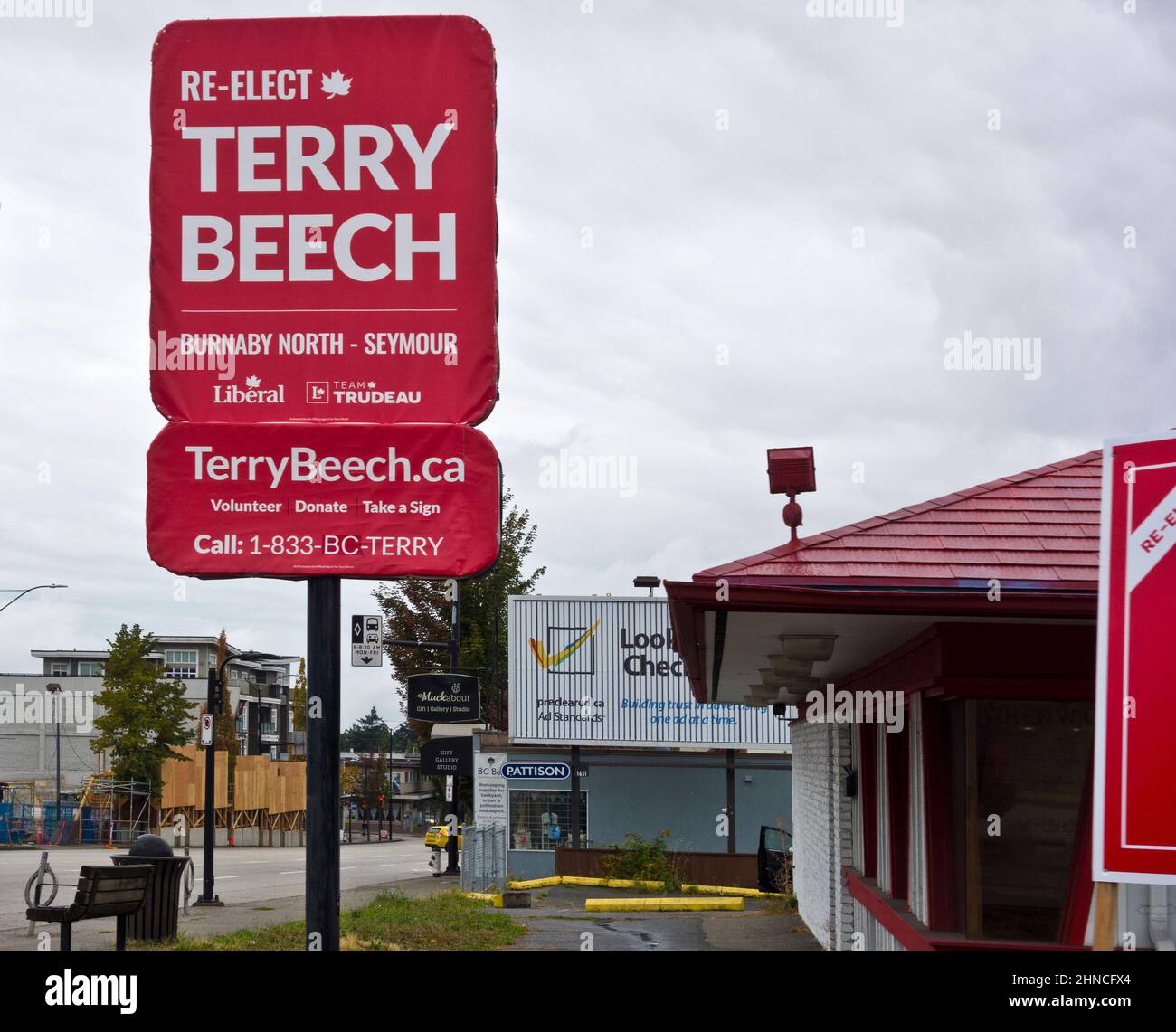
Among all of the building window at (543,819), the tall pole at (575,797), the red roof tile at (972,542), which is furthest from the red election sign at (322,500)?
the building window at (543,819)

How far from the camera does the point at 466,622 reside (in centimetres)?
4938

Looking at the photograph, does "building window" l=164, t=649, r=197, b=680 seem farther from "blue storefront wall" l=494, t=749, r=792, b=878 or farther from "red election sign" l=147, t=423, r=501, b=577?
"red election sign" l=147, t=423, r=501, b=577

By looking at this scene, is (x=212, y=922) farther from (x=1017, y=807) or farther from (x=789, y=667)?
(x=1017, y=807)

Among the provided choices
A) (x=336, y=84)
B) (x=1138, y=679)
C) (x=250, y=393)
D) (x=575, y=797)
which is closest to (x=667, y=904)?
(x=575, y=797)

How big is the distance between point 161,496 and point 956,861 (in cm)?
534

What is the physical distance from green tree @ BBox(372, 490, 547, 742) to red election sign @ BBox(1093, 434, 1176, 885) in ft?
141

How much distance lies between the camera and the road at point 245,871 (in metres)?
23.9

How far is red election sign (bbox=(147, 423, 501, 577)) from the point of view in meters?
6.76

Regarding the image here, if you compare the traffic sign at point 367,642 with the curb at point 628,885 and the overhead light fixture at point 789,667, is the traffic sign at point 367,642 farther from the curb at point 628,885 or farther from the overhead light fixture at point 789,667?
the overhead light fixture at point 789,667

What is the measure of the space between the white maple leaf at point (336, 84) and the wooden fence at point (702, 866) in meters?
27.0

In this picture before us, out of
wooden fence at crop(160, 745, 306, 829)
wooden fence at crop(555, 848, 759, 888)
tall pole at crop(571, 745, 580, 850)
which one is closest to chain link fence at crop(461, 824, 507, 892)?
wooden fence at crop(555, 848, 759, 888)

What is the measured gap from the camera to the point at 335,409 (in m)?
6.82
